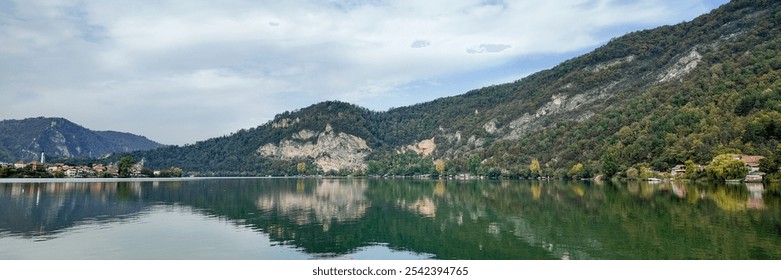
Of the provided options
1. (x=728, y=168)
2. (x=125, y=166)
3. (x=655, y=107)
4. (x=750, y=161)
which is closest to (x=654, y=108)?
(x=655, y=107)

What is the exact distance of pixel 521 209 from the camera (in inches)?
1394

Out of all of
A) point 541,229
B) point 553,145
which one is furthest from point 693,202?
point 553,145

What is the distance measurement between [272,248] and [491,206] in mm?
22468

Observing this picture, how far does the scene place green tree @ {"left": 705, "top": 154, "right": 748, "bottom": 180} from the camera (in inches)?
2510

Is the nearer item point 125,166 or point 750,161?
point 750,161

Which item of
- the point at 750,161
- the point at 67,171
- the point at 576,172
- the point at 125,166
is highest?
the point at 125,166

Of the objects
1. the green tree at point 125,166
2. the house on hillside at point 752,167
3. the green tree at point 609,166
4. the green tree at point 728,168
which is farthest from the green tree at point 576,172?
the green tree at point 125,166

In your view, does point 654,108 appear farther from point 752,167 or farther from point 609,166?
point 752,167

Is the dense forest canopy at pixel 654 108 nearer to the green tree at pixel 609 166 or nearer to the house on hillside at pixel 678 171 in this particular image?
the green tree at pixel 609 166

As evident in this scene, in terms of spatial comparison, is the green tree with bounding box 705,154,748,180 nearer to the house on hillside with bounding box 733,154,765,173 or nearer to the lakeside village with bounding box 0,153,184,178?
the house on hillside with bounding box 733,154,765,173

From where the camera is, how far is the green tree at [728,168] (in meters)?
63.8

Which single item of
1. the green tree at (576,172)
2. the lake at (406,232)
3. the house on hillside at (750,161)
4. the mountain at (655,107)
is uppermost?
the mountain at (655,107)

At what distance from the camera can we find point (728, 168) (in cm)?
6412

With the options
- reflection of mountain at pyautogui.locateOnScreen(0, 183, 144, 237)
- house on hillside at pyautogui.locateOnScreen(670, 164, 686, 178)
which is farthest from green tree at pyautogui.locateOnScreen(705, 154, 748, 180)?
reflection of mountain at pyautogui.locateOnScreen(0, 183, 144, 237)
